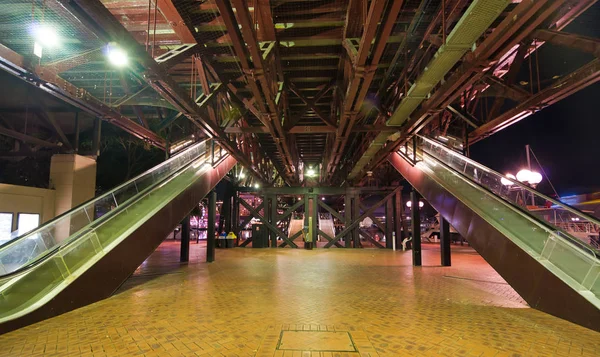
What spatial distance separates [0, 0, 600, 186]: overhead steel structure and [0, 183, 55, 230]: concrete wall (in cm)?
195

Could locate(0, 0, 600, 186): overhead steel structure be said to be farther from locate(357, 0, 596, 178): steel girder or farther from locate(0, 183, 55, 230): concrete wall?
locate(0, 183, 55, 230): concrete wall

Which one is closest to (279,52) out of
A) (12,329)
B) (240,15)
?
(240,15)

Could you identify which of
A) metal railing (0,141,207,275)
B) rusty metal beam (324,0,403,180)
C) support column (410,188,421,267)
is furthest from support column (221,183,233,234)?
rusty metal beam (324,0,403,180)

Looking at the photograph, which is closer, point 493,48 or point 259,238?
point 493,48

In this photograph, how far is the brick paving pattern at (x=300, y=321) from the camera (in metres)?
3.95

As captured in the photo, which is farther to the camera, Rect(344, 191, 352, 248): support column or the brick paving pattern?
Rect(344, 191, 352, 248): support column

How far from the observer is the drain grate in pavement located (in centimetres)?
394

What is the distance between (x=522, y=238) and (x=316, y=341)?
4936 mm

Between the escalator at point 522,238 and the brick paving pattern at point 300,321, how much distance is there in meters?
0.39

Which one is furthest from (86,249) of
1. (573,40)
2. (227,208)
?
(227,208)

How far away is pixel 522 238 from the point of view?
20.9ft

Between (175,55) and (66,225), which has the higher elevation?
(175,55)

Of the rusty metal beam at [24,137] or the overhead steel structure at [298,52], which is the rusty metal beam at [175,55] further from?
the rusty metal beam at [24,137]

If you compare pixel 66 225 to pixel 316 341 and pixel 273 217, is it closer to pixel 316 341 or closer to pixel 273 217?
pixel 316 341
